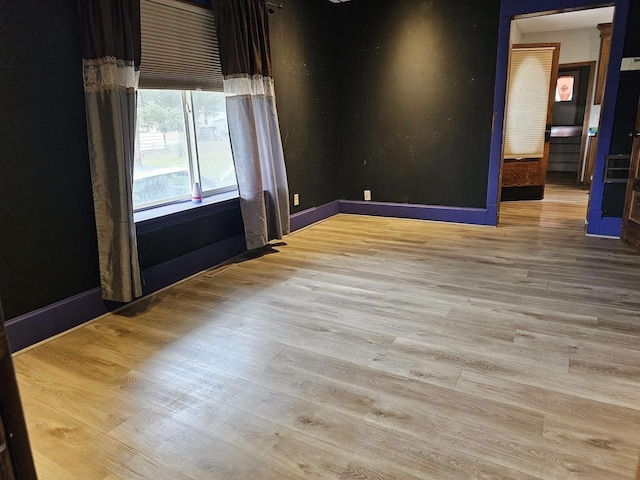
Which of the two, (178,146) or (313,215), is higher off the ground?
(178,146)

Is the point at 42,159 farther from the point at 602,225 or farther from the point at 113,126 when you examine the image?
the point at 602,225

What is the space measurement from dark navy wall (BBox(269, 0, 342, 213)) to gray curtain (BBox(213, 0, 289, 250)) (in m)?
0.54

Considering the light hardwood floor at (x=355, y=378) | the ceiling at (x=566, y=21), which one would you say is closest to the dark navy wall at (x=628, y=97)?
the light hardwood floor at (x=355, y=378)

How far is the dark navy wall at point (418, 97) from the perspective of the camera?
4.51 metres

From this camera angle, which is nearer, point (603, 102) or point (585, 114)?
point (603, 102)

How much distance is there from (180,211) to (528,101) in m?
5.04

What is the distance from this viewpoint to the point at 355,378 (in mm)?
2010

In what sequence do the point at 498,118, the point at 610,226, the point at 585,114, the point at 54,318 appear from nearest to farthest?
the point at 54,318 < the point at 610,226 < the point at 498,118 < the point at 585,114

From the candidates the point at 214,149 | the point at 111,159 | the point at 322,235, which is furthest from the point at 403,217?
the point at 111,159

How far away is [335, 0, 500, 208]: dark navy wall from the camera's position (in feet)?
14.8

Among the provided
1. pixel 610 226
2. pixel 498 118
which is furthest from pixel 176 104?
pixel 610 226

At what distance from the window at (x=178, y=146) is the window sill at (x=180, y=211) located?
0.08 metres

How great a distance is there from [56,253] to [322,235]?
8.40 feet

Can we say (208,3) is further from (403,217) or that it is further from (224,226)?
(403,217)
